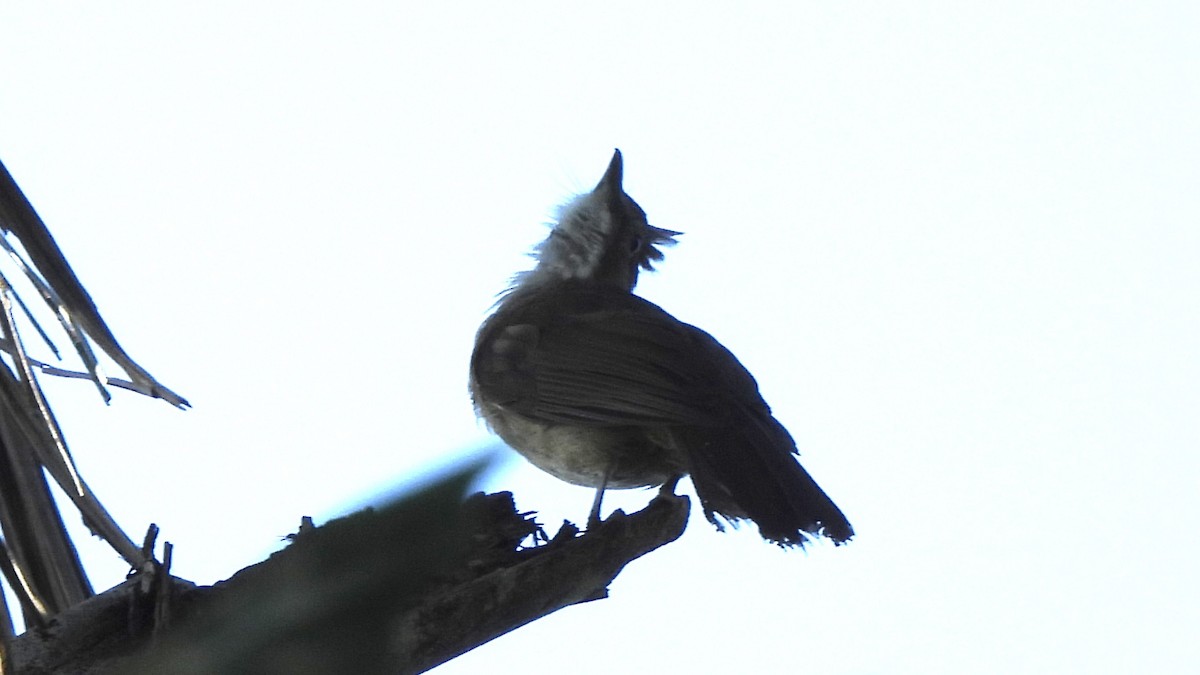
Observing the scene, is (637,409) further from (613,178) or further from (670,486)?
(613,178)

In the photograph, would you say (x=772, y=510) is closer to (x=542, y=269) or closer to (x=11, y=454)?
(x=11, y=454)

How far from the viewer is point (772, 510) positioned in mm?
3461

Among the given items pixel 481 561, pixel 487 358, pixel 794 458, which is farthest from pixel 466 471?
pixel 487 358

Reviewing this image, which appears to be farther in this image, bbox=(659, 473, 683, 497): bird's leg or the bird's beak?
the bird's beak

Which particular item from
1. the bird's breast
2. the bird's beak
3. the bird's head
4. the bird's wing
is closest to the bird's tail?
the bird's wing

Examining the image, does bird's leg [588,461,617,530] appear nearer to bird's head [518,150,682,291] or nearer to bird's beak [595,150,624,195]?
bird's head [518,150,682,291]

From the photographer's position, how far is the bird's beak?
5961mm

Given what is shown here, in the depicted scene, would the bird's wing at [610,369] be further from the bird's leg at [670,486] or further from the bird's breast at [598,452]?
the bird's leg at [670,486]

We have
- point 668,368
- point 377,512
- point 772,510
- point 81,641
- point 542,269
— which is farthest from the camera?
point 542,269

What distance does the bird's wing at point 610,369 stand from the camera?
403cm

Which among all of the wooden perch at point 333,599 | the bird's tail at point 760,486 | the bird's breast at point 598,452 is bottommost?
the wooden perch at point 333,599

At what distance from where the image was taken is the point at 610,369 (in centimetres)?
422

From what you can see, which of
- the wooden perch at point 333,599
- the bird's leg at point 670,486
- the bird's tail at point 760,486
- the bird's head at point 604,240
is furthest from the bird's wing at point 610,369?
the wooden perch at point 333,599

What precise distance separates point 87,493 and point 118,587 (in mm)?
603
